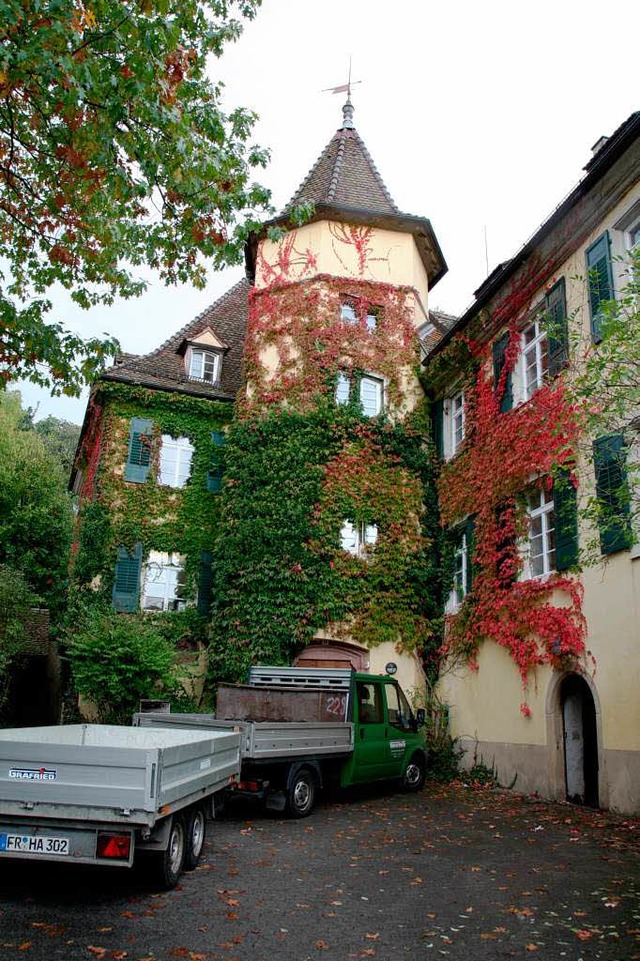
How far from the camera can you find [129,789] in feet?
19.3

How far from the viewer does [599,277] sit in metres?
12.6

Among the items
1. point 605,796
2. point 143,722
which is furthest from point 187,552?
point 605,796

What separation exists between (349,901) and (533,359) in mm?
11375

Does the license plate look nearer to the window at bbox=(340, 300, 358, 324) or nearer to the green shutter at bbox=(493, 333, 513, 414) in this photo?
the green shutter at bbox=(493, 333, 513, 414)

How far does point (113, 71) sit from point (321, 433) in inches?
463

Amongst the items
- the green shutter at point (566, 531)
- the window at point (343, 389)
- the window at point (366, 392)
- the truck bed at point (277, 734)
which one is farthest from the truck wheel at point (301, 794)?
the window at point (343, 389)

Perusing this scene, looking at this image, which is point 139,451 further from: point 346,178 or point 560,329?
point 560,329

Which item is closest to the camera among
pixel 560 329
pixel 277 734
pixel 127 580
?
pixel 277 734

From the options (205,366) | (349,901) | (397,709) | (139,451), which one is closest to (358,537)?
(397,709)

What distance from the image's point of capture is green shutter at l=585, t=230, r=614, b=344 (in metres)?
12.4

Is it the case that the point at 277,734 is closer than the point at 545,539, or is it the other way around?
the point at 277,734

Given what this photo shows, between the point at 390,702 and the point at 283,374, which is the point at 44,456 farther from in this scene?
the point at 390,702

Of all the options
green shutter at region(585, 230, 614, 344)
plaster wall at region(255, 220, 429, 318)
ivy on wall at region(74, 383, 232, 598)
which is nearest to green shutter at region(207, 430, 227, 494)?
ivy on wall at region(74, 383, 232, 598)

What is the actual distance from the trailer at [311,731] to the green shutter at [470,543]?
3.86m
